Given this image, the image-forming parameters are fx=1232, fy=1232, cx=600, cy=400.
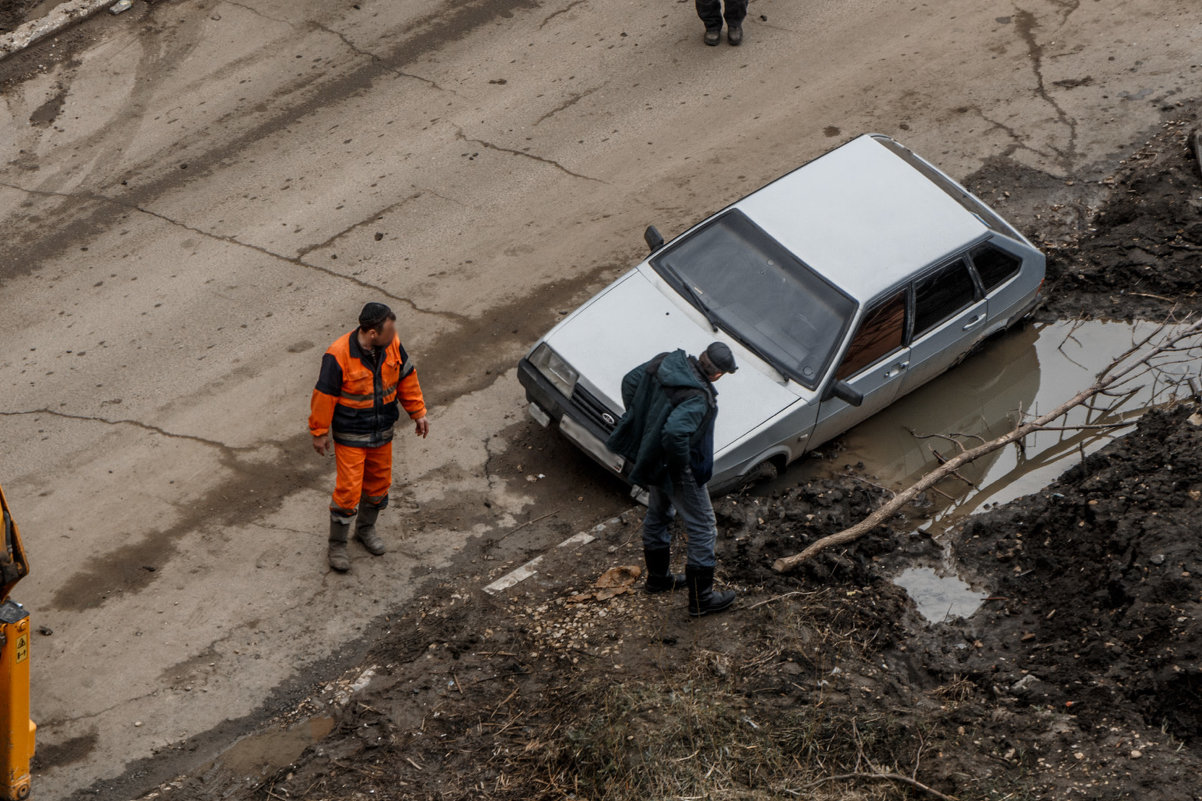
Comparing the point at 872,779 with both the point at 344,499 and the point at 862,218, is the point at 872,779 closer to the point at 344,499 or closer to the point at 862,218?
the point at 344,499

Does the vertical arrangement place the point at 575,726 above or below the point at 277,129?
below

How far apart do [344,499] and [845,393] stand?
3.21 metres

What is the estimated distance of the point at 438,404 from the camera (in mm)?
8828

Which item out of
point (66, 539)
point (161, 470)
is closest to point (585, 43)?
point (161, 470)

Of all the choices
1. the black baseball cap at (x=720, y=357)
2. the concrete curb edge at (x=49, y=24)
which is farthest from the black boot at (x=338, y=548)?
the concrete curb edge at (x=49, y=24)

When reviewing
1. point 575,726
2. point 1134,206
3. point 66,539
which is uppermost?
point 66,539

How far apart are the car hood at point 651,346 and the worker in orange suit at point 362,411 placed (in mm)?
1203

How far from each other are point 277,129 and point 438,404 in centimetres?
398

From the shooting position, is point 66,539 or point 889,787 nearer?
point 889,787

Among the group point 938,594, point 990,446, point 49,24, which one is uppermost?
point 49,24

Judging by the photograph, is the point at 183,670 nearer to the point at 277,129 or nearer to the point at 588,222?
the point at 588,222

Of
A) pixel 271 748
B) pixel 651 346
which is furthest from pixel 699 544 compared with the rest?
pixel 271 748

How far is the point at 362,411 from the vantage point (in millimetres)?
7078

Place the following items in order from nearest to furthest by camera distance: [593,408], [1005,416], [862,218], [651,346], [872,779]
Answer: [872,779] < [593,408] < [651,346] < [862,218] < [1005,416]
